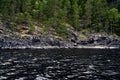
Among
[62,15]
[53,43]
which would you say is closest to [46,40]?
[53,43]

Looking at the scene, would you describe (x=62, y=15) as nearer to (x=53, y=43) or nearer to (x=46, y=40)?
(x=46, y=40)

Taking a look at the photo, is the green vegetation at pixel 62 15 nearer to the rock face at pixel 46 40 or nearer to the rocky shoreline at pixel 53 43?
the rock face at pixel 46 40

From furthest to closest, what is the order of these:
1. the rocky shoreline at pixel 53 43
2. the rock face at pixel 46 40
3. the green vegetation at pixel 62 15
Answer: the green vegetation at pixel 62 15, the rock face at pixel 46 40, the rocky shoreline at pixel 53 43

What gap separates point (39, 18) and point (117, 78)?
93386 mm

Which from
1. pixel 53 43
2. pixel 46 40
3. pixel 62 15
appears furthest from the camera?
pixel 62 15

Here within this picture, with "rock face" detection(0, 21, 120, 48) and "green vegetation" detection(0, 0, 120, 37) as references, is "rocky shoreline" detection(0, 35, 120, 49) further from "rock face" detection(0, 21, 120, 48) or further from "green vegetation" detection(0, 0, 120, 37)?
"green vegetation" detection(0, 0, 120, 37)

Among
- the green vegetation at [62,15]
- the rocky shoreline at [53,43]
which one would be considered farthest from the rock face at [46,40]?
the green vegetation at [62,15]

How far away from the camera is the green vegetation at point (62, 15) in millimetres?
117812

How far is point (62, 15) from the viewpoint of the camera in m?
128

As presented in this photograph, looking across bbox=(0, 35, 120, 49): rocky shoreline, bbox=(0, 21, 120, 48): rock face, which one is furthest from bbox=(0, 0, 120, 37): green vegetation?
bbox=(0, 35, 120, 49): rocky shoreline

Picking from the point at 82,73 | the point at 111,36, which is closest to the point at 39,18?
the point at 111,36

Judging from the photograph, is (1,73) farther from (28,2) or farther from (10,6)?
(28,2)

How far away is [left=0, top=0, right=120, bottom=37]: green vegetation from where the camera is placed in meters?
118

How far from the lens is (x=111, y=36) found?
127 metres
